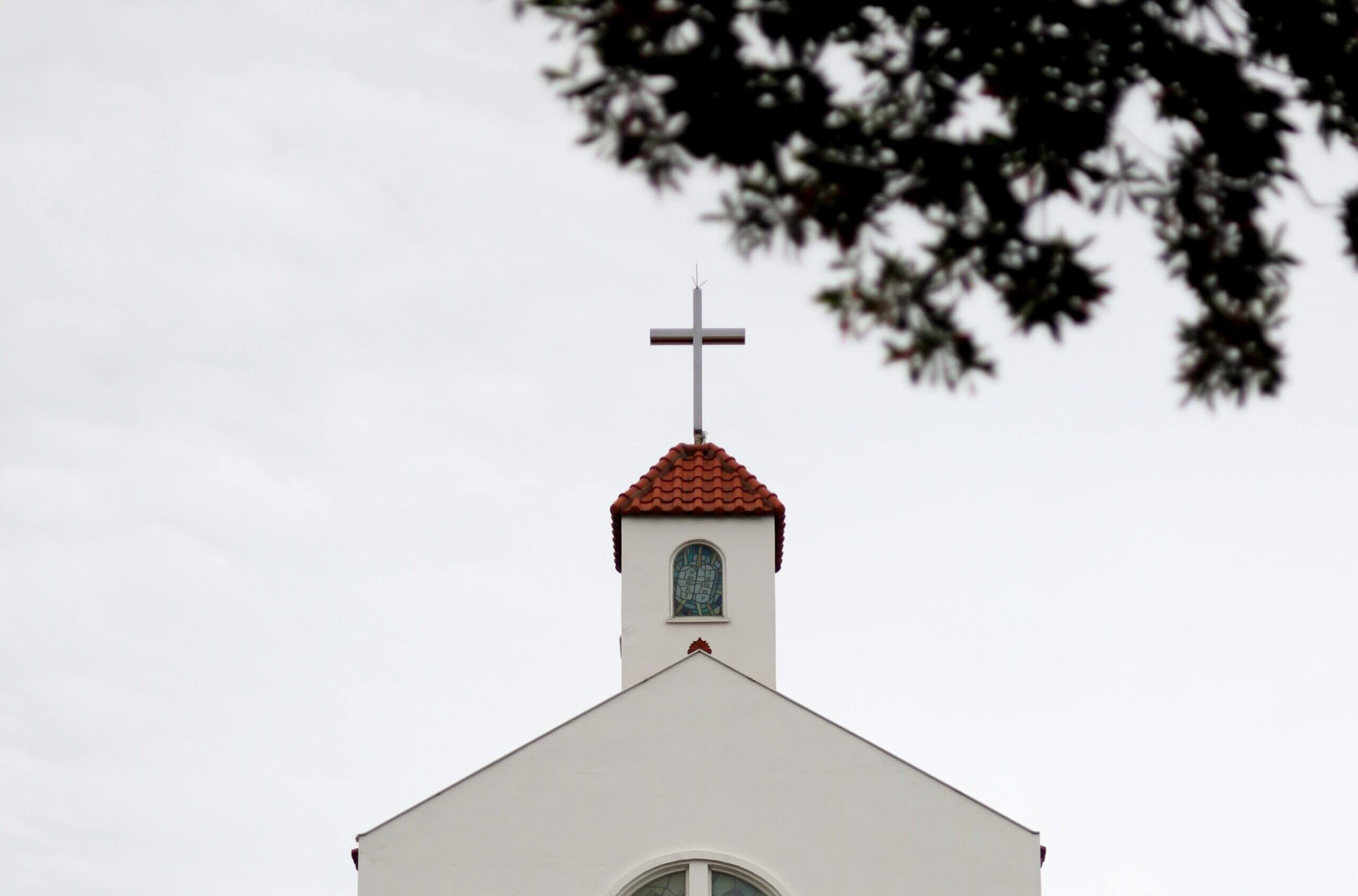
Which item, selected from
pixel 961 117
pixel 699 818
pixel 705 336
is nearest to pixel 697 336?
pixel 705 336

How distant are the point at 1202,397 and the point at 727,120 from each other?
2145 millimetres

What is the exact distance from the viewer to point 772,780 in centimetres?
1769

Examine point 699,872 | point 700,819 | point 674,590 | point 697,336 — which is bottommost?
point 699,872

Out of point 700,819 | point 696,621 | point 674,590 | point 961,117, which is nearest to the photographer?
point 961,117

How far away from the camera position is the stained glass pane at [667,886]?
1744 centimetres

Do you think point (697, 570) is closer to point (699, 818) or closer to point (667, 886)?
point (699, 818)

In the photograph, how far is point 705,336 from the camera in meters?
24.3

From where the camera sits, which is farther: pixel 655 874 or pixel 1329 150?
pixel 655 874

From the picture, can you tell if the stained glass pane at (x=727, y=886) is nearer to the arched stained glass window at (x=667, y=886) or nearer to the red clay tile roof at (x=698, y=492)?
the arched stained glass window at (x=667, y=886)

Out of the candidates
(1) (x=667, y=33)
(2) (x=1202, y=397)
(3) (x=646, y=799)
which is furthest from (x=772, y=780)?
(1) (x=667, y=33)

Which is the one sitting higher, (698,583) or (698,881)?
(698,583)

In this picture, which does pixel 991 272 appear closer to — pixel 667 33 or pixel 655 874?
pixel 667 33

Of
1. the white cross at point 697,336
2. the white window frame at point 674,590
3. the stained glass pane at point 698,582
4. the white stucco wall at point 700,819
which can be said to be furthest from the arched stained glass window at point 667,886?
the white cross at point 697,336

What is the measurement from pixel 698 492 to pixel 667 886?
6072 millimetres
